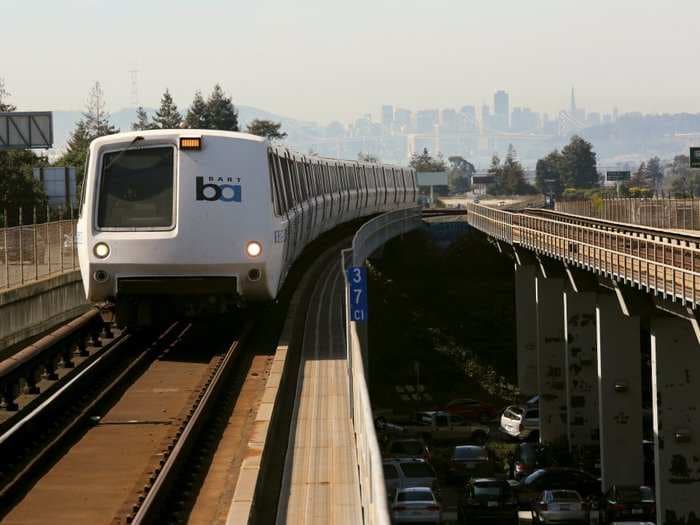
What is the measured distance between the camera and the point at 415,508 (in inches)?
1282

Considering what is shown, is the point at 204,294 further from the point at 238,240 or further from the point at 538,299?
the point at 538,299

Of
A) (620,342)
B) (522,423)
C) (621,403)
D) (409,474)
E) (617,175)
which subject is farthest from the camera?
(617,175)

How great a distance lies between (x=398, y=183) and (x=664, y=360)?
53460 millimetres

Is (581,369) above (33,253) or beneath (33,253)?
beneath

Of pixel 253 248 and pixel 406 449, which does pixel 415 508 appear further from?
pixel 406 449

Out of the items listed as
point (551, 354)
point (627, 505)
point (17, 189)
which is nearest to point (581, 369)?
point (551, 354)

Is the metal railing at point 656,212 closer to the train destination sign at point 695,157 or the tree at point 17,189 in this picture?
the train destination sign at point 695,157

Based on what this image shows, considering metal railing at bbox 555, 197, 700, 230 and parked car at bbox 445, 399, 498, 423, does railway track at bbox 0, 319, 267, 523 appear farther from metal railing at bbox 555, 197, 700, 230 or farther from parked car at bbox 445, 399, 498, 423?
metal railing at bbox 555, 197, 700, 230

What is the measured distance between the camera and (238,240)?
22.6 metres

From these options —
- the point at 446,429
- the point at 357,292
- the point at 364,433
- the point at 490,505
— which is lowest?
the point at 446,429

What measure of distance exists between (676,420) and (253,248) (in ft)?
55.6

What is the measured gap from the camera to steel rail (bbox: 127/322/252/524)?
13.0m

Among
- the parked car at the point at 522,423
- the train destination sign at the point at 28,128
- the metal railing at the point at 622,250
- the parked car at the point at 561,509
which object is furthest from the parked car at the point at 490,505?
the train destination sign at the point at 28,128

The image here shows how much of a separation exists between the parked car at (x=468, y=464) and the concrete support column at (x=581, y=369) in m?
4.69
